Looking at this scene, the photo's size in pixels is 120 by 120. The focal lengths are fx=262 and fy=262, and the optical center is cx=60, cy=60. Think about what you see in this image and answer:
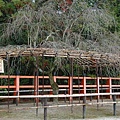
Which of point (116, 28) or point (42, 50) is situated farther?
point (116, 28)

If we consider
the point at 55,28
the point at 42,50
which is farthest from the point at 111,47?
the point at 42,50

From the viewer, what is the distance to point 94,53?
7605 millimetres

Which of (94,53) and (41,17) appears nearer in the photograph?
(94,53)

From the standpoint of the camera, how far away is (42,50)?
711 centimetres

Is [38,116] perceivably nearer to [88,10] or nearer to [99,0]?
[88,10]

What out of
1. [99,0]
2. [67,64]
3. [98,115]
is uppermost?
[99,0]

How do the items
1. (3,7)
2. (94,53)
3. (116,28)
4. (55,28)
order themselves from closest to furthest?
(94,53)
(55,28)
(3,7)
(116,28)

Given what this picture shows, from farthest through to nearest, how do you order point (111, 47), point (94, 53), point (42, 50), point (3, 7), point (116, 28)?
point (116, 28) → point (3, 7) → point (111, 47) → point (94, 53) → point (42, 50)

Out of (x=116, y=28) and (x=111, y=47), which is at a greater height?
(x=116, y=28)

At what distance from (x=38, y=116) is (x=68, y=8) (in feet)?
14.7

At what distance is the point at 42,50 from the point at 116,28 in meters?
6.37

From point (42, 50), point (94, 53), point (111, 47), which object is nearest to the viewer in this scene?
point (42, 50)

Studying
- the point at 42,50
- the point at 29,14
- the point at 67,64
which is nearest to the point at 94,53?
the point at 42,50

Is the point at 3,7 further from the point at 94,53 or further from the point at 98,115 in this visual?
the point at 98,115
